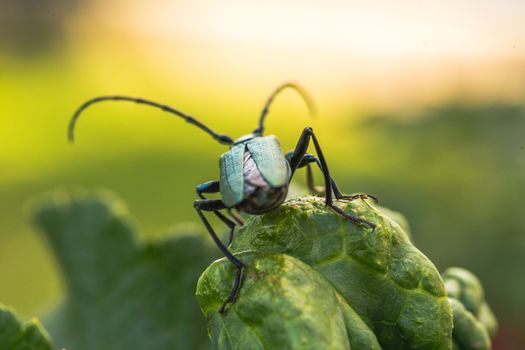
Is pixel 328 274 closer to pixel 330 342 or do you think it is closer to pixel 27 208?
pixel 330 342

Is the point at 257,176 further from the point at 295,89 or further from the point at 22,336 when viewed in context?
→ the point at 295,89

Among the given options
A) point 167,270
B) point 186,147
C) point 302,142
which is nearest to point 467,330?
point 302,142

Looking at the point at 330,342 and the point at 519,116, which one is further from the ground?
the point at 330,342

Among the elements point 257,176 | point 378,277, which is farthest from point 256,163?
point 378,277

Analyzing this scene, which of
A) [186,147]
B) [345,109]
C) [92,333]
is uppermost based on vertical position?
[92,333]

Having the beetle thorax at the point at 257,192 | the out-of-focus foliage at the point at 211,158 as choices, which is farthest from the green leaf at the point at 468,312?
the out-of-focus foliage at the point at 211,158

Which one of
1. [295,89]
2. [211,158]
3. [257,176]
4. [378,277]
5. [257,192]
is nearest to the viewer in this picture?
[378,277]

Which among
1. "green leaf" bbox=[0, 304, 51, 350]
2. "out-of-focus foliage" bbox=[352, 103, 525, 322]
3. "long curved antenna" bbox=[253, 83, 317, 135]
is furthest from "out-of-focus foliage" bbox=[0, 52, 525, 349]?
"green leaf" bbox=[0, 304, 51, 350]

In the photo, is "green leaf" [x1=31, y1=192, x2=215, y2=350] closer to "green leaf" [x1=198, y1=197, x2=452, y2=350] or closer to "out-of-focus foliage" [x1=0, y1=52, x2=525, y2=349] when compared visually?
"out-of-focus foliage" [x1=0, y1=52, x2=525, y2=349]
